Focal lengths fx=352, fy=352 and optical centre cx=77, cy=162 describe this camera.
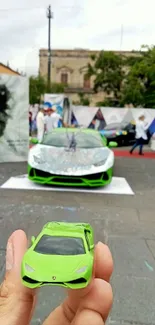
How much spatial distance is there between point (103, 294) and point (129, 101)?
1252 inches

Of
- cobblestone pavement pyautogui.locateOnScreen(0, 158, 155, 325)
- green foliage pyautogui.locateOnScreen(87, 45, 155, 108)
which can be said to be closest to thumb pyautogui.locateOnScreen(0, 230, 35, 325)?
cobblestone pavement pyautogui.locateOnScreen(0, 158, 155, 325)

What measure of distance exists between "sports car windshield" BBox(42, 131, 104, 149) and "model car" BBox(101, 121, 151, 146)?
30.3 ft

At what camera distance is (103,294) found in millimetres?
A: 1175

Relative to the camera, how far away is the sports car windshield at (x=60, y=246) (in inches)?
44.6

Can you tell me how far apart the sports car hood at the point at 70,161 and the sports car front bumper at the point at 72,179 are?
0.31 ft

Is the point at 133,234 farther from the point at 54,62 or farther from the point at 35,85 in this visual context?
the point at 54,62

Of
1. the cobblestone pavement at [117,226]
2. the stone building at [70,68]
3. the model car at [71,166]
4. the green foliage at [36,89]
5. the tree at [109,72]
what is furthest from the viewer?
the stone building at [70,68]

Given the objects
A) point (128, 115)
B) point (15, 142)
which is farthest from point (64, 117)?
point (15, 142)

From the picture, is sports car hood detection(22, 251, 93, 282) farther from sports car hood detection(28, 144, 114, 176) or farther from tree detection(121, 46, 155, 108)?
tree detection(121, 46, 155, 108)

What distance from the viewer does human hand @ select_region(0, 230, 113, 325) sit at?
1131 mm

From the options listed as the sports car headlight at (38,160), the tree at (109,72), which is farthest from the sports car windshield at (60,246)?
the tree at (109,72)

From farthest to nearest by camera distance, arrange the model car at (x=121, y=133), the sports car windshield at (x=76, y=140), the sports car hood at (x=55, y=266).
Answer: the model car at (x=121, y=133) → the sports car windshield at (x=76, y=140) → the sports car hood at (x=55, y=266)

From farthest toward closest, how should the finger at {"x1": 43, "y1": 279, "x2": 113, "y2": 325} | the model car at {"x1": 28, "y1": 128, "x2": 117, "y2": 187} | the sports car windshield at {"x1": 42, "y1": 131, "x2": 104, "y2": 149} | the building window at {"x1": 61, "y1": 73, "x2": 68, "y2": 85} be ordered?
1. the building window at {"x1": 61, "y1": 73, "x2": 68, "y2": 85}
2. the sports car windshield at {"x1": 42, "y1": 131, "x2": 104, "y2": 149}
3. the model car at {"x1": 28, "y1": 128, "x2": 117, "y2": 187}
4. the finger at {"x1": 43, "y1": 279, "x2": 113, "y2": 325}

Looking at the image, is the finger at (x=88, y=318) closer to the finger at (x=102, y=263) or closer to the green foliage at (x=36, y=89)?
the finger at (x=102, y=263)
